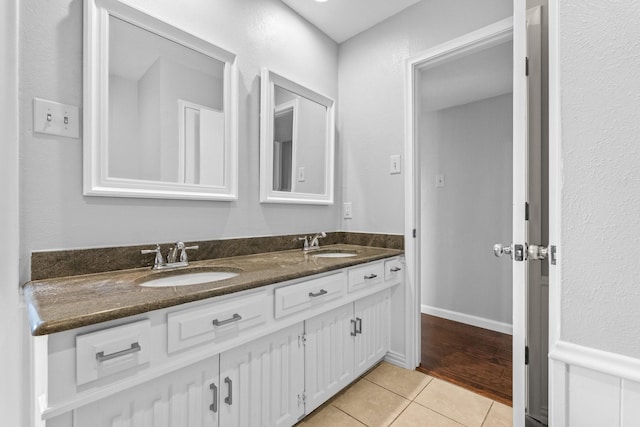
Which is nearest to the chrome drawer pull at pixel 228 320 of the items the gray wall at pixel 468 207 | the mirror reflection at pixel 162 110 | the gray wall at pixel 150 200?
the gray wall at pixel 150 200

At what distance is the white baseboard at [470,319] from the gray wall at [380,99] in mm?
1472

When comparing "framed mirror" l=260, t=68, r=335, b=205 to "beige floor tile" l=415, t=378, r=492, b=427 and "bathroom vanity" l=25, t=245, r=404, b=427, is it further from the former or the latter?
"beige floor tile" l=415, t=378, r=492, b=427

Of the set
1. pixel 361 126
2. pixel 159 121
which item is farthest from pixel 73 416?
pixel 361 126

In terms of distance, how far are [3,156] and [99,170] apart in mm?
264

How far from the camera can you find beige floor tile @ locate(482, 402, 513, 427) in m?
1.42

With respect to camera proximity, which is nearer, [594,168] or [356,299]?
[594,168]

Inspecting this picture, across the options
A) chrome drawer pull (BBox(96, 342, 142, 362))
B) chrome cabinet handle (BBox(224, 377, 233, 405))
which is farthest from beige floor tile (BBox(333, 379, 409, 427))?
chrome drawer pull (BBox(96, 342, 142, 362))

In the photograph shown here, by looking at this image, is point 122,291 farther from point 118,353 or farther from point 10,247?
point 10,247

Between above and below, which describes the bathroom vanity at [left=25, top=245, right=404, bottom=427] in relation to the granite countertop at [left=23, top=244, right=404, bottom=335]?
below

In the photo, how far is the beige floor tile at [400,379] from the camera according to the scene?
5.55 feet

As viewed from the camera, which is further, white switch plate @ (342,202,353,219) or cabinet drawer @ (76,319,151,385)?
white switch plate @ (342,202,353,219)

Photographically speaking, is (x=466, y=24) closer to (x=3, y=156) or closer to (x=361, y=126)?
(x=361, y=126)

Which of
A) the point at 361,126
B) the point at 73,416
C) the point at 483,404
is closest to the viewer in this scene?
the point at 73,416

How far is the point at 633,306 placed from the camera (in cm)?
60
